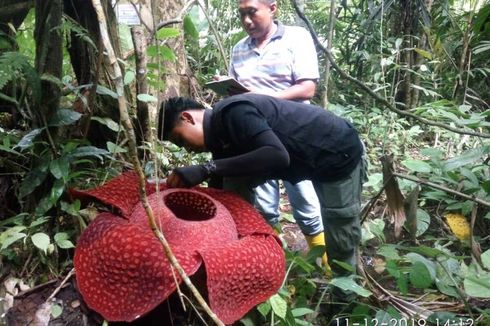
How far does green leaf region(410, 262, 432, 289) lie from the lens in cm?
187

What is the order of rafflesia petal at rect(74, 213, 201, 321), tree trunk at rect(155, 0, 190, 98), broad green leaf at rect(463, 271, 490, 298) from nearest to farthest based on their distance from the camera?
rafflesia petal at rect(74, 213, 201, 321), broad green leaf at rect(463, 271, 490, 298), tree trunk at rect(155, 0, 190, 98)

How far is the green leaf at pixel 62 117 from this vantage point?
2096mm

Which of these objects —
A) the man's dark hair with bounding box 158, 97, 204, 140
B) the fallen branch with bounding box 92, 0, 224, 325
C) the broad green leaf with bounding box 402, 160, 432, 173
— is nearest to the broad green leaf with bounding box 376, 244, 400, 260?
the broad green leaf with bounding box 402, 160, 432, 173

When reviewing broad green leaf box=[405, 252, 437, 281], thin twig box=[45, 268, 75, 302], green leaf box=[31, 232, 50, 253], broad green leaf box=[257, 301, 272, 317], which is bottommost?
broad green leaf box=[257, 301, 272, 317]

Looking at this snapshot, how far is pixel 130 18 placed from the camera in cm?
229

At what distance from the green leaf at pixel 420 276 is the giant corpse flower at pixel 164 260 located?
0.63 m

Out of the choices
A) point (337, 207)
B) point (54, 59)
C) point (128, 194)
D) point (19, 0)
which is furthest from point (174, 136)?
point (19, 0)

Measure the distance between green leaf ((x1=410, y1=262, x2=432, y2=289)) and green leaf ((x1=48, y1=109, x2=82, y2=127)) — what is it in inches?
63.6

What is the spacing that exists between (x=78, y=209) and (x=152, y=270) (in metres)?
0.68

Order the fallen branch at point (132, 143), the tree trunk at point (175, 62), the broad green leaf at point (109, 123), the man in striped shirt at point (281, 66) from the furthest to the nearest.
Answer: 1. the tree trunk at point (175, 62)
2. the man in striped shirt at point (281, 66)
3. the broad green leaf at point (109, 123)
4. the fallen branch at point (132, 143)

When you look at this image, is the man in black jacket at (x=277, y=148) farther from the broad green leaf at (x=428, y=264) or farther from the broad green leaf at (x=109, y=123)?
the broad green leaf at (x=109, y=123)

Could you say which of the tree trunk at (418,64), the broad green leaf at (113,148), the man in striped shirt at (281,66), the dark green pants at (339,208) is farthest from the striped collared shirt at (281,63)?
the tree trunk at (418,64)

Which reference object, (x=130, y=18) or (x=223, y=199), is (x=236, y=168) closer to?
(x=223, y=199)

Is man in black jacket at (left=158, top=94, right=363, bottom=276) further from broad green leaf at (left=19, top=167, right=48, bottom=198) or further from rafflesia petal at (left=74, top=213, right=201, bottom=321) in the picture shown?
broad green leaf at (left=19, top=167, right=48, bottom=198)
